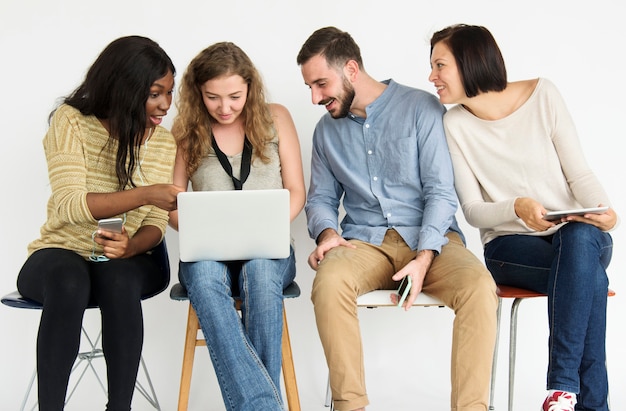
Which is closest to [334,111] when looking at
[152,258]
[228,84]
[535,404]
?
[228,84]

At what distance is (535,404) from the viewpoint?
2754 millimetres

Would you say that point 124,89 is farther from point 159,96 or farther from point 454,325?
point 454,325

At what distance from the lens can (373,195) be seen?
8.11ft

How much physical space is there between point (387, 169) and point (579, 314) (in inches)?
28.4

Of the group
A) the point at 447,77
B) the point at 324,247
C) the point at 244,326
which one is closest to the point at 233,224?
the point at 244,326

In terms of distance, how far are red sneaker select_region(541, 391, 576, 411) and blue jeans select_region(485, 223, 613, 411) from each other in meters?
0.02

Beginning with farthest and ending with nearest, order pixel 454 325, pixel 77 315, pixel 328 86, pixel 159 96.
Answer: pixel 328 86 → pixel 159 96 → pixel 454 325 → pixel 77 315

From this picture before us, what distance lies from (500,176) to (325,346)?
0.77 m

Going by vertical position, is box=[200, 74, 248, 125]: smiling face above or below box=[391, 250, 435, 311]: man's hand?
above

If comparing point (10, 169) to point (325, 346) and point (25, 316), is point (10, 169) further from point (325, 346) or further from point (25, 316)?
point (325, 346)

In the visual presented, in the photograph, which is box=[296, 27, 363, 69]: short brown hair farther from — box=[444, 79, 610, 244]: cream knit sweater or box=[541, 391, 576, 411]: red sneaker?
box=[541, 391, 576, 411]: red sneaker

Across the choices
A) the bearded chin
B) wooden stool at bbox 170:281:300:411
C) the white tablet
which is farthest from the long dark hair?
the white tablet

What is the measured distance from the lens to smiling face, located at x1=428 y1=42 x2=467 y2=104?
8.00 ft

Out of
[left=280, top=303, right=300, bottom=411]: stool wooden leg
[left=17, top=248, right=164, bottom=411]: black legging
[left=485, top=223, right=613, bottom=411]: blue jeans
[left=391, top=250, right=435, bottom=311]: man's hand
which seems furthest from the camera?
[left=280, top=303, right=300, bottom=411]: stool wooden leg
